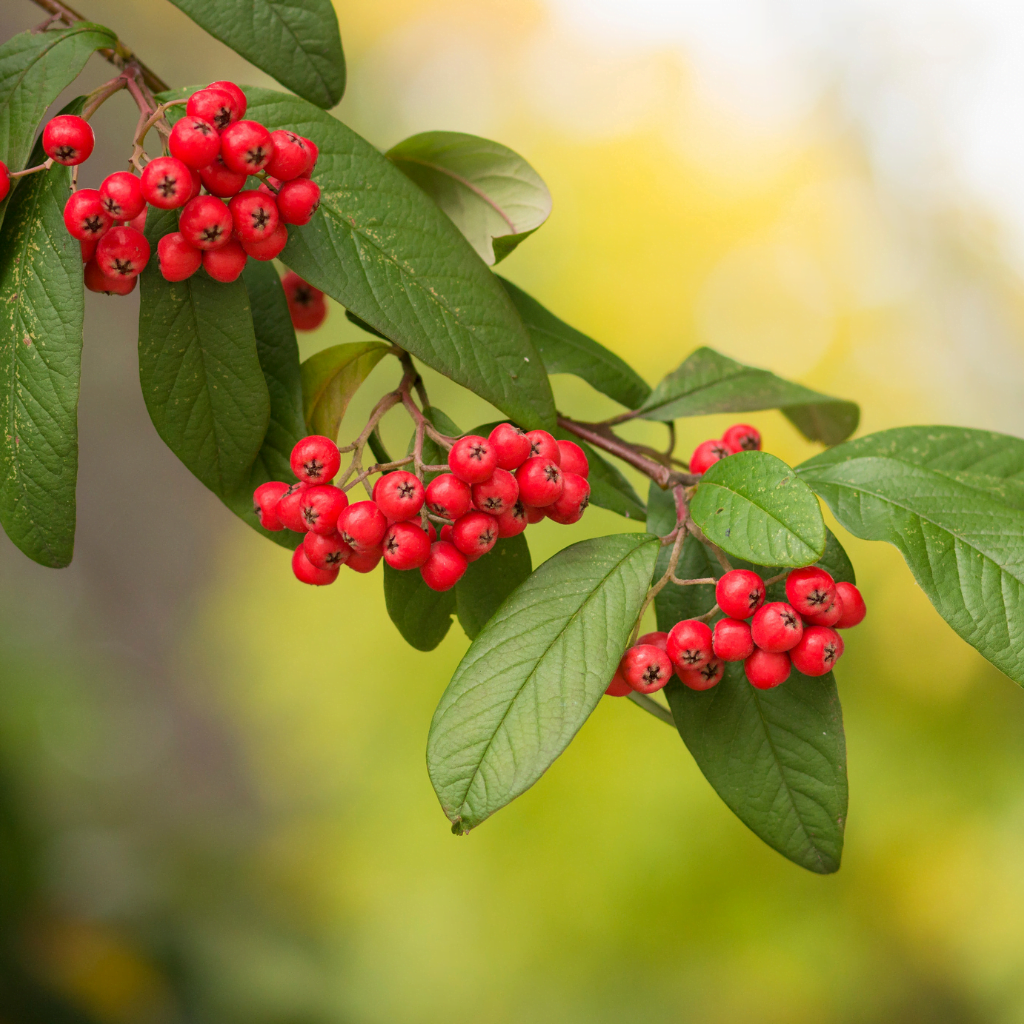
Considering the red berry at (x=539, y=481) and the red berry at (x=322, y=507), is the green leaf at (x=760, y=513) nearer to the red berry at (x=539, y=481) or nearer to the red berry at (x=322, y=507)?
the red berry at (x=539, y=481)

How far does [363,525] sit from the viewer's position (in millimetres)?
581

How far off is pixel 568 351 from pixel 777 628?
1.17 feet

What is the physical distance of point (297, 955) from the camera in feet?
9.63

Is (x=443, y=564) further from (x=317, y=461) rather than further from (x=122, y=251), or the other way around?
(x=122, y=251)

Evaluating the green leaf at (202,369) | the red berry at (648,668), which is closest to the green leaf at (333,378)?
the green leaf at (202,369)

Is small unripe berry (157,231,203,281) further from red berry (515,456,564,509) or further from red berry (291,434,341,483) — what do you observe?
red berry (515,456,564,509)

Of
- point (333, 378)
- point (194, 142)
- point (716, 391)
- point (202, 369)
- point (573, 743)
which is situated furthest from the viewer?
point (573, 743)

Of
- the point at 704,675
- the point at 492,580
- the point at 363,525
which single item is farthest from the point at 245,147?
the point at 704,675

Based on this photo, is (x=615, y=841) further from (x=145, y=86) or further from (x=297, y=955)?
(x=145, y=86)

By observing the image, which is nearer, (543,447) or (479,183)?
(543,447)

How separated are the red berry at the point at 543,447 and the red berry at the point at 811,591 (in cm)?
18

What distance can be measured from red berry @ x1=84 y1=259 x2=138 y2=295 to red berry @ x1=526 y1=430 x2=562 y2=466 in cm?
28

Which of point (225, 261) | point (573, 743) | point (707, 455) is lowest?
point (573, 743)

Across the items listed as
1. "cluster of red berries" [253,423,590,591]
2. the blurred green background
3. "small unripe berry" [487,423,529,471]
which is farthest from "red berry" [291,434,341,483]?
the blurred green background
